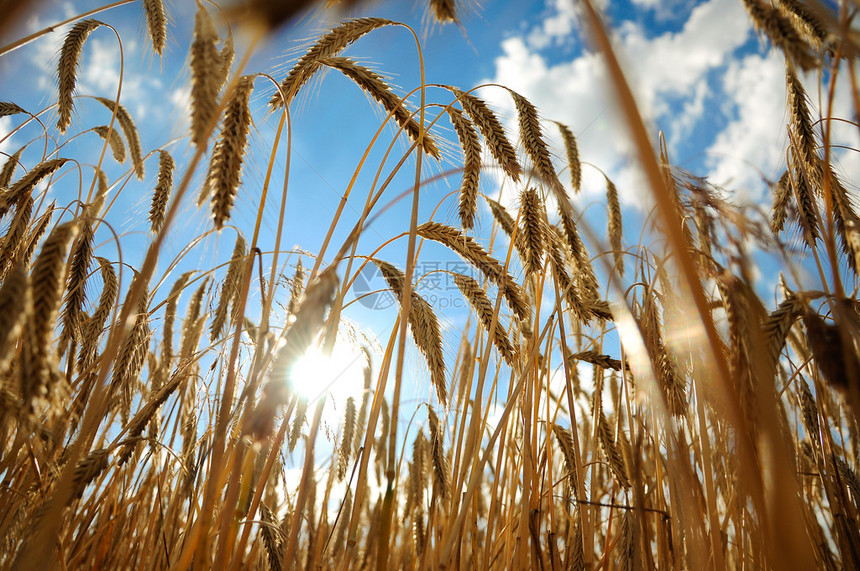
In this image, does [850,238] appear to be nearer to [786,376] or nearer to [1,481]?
[786,376]

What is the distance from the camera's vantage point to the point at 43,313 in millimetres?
961

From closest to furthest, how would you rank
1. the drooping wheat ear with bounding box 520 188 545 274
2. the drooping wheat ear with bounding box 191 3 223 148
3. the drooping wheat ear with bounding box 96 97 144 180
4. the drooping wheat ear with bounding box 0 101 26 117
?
the drooping wheat ear with bounding box 191 3 223 148, the drooping wheat ear with bounding box 520 188 545 274, the drooping wheat ear with bounding box 0 101 26 117, the drooping wheat ear with bounding box 96 97 144 180

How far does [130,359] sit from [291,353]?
122 centimetres

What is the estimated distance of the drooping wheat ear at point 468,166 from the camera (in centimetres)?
195

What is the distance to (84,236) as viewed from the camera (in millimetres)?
1721

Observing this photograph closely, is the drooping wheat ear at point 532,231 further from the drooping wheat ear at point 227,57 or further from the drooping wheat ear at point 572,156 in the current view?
the drooping wheat ear at point 572,156

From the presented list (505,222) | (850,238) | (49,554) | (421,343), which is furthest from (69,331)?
(850,238)

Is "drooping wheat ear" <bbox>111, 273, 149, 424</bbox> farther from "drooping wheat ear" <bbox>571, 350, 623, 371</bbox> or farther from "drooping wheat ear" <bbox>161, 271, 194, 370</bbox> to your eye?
"drooping wheat ear" <bbox>571, 350, 623, 371</bbox>

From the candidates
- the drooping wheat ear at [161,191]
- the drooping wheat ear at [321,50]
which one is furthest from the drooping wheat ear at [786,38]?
the drooping wheat ear at [161,191]

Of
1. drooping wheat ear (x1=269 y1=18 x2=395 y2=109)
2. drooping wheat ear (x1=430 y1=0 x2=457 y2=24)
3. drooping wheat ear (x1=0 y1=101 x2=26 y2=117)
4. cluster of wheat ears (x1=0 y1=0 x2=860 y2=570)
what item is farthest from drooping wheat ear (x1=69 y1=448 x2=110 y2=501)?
drooping wheat ear (x1=0 y1=101 x2=26 y2=117)

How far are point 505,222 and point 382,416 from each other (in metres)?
1.88

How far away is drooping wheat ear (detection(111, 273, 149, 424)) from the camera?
1.85 metres

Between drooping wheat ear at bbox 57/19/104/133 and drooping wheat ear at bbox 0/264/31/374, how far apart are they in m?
2.09

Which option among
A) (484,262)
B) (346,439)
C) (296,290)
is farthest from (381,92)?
(346,439)
